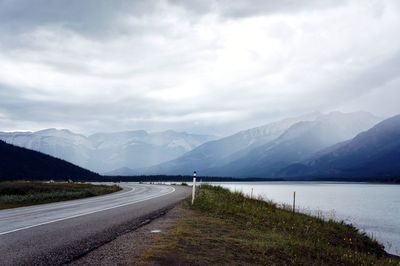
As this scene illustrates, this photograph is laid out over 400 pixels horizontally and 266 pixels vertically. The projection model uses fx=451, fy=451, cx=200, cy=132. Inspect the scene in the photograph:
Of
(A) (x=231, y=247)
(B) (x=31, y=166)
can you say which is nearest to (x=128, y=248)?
(A) (x=231, y=247)

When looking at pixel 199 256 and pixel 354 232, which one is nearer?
pixel 199 256

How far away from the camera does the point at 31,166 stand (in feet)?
542

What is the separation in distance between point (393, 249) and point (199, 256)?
2571 centimetres

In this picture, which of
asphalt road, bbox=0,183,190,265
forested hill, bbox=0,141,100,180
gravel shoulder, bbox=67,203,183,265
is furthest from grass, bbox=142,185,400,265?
forested hill, bbox=0,141,100,180

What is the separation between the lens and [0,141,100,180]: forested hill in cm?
15175

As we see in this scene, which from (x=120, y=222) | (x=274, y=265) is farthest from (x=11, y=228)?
(x=274, y=265)

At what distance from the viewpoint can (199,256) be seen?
10.4 meters

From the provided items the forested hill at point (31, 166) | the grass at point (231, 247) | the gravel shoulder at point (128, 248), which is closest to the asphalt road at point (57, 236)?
the gravel shoulder at point (128, 248)

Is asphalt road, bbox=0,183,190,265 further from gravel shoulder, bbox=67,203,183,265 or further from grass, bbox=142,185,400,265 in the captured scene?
grass, bbox=142,185,400,265

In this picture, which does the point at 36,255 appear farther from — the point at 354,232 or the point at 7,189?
the point at 7,189

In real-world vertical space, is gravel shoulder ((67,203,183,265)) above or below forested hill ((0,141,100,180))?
below

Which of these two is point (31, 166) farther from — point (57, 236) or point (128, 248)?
point (128, 248)

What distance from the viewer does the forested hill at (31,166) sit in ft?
498

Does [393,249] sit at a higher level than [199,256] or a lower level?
lower
